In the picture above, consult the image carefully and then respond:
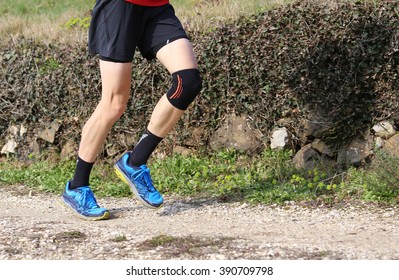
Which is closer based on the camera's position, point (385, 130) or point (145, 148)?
point (145, 148)

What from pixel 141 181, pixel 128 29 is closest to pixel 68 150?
pixel 141 181

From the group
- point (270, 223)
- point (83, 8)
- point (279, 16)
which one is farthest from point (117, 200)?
point (83, 8)

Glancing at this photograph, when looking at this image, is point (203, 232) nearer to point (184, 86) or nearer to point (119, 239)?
point (119, 239)

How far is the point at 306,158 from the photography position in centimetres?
702

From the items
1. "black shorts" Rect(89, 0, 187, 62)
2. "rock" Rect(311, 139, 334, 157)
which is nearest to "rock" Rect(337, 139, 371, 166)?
"rock" Rect(311, 139, 334, 157)

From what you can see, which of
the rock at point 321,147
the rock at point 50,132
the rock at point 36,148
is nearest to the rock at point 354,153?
the rock at point 321,147

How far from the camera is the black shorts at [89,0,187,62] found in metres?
5.62

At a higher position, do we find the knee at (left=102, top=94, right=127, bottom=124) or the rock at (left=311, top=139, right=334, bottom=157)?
the knee at (left=102, top=94, right=127, bottom=124)

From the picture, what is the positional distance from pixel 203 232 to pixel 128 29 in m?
1.50

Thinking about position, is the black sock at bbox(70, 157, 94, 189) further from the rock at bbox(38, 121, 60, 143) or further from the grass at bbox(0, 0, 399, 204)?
the rock at bbox(38, 121, 60, 143)

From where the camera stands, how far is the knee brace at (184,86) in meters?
5.61

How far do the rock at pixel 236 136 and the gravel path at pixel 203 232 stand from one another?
1001 millimetres

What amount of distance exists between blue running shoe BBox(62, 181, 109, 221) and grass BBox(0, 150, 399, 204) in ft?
3.22

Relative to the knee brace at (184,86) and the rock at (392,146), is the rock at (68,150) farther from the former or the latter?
the rock at (392,146)
